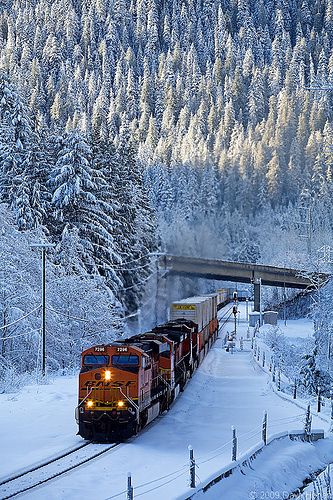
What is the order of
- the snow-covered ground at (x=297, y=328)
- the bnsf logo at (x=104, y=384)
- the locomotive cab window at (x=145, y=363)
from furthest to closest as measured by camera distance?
the snow-covered ground at (x=297, y=328) → the locomotive cab window at (x=145, y=363) → the bnsf logo at (x=104, y=384)

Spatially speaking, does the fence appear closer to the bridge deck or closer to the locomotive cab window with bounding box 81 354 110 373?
the locomotive cab window with bounding box 81 354 110 373

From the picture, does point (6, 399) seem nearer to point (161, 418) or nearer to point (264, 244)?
point (161, 418)

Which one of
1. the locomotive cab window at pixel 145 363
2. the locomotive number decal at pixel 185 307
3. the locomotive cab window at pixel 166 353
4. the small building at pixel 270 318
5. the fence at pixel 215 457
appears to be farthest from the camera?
the small building at pixel 270 318

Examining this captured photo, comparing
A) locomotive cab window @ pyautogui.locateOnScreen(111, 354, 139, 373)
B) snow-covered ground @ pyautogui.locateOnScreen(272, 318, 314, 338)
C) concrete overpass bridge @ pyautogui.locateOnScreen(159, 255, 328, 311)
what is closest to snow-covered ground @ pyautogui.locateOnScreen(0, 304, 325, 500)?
locomotive cab window @ pyautogui.locateOnScreen(111, 354, 139, 373)

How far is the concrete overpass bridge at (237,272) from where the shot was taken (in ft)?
268

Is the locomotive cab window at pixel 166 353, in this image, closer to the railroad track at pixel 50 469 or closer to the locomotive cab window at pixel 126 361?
the locomotive cab window at pixel 126 361

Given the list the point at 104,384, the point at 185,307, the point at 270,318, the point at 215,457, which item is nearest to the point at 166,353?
the point at 104,384

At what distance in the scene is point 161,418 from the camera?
29.7 metres

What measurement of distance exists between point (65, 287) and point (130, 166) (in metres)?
24.1

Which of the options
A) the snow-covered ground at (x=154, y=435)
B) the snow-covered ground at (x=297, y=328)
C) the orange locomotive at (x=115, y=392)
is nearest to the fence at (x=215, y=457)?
the snow-covered ground at (x=154, y=435)

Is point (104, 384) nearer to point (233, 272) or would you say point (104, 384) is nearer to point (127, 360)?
point (127, 360)

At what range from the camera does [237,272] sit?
348ft

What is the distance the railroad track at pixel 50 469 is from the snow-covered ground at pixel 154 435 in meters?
0.34

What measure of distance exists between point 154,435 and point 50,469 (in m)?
5.99
